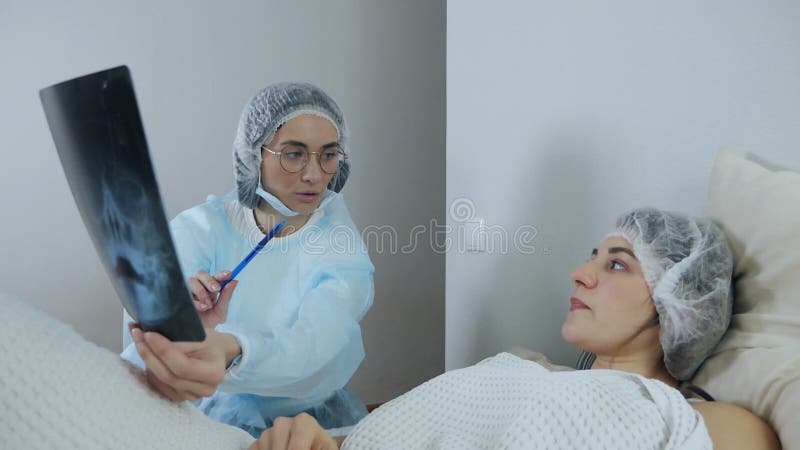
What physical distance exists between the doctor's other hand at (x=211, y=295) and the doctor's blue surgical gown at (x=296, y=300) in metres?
0.08

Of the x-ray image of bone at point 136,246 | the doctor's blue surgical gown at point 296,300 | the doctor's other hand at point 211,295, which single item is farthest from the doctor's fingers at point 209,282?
the x-ray image of bone at point 136,246

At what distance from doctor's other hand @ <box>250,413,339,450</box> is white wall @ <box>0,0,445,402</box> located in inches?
64.9

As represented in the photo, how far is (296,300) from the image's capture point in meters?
1.66

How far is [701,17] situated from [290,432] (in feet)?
3.93

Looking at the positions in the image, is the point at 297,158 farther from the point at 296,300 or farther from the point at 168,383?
the point at 168,383

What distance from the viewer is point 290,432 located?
34.1 inches

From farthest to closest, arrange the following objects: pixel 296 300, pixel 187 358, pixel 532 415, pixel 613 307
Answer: pixel 296 300, pixel 613 307, pixel 532 415, pixel 187 358

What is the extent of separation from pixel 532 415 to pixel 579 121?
1.00 meters

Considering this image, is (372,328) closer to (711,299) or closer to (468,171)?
(468,171)

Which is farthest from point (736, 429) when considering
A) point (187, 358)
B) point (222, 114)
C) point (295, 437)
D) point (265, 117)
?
point (222, 114)

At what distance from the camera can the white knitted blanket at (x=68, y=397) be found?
62 cm

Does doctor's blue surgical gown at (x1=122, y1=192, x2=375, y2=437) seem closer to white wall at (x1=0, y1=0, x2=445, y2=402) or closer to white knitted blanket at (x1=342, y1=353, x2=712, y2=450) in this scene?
white knitted blanket at (x1=342, y1=353, x2=712, y2=450)

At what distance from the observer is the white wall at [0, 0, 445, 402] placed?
2.24 m

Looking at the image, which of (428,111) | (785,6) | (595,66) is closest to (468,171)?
(595,66)
